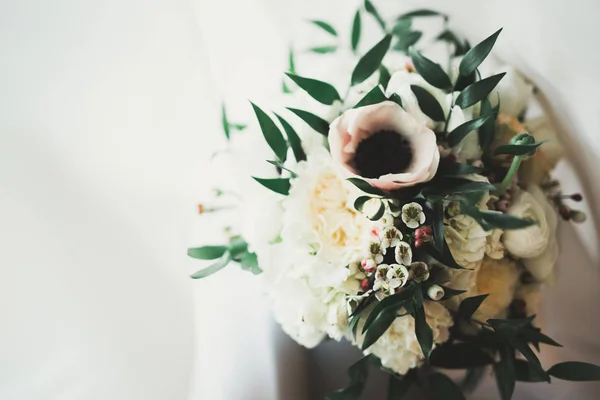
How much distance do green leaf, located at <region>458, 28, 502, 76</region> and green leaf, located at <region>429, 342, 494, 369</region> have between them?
1.04 ft

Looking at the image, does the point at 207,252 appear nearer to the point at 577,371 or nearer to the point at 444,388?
the point at 444,388

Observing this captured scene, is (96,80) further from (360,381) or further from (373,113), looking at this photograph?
(360,381)

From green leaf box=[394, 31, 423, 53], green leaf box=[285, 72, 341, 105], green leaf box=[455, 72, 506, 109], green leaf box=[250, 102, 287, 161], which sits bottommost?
green leaf box=[250, 102, 287, 161]

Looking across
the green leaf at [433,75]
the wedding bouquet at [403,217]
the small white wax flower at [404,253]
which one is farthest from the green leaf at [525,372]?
the green leaf at [433,75]

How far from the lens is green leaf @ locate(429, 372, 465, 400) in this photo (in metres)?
0.59

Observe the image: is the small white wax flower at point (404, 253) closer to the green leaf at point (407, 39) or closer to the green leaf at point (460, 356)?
the green leaf at point (460, 356)

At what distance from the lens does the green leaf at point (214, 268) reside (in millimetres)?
555

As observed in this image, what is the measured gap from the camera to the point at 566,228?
76cm

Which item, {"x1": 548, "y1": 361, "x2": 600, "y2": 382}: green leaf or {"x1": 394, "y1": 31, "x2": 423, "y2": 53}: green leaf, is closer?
{"x1": 548, "y1": 361, "x2": 600, "y2": 382}: green leaf

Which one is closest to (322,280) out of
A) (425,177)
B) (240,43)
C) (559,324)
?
(425,177)

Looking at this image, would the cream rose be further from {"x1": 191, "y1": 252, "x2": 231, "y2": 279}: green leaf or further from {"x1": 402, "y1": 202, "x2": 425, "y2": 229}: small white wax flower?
{"x1": 191, "y1": 252, "x2": 231, "y2": 279}: green leaf

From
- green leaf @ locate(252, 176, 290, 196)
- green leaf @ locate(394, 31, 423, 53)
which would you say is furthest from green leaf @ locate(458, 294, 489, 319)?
green leaf @ locate(394, 31, 423, 53)

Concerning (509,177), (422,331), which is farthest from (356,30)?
(422,331)

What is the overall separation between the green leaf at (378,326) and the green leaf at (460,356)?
162 mm
